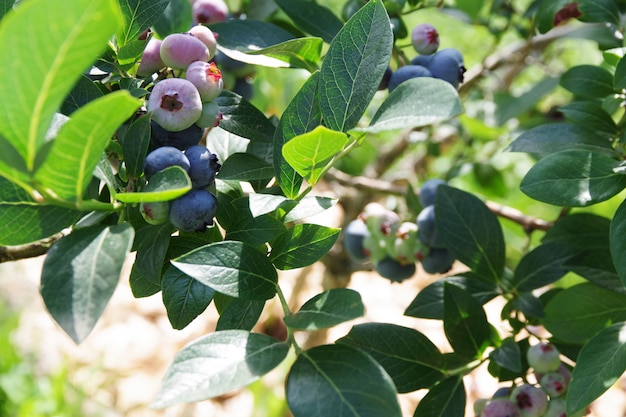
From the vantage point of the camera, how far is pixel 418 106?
19.2 inches

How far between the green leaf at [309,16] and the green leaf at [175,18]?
0.11 m

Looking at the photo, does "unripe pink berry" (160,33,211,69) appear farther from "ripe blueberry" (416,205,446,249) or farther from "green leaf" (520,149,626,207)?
"ripe blueberry" (416,205,446,249)

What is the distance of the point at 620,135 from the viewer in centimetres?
78

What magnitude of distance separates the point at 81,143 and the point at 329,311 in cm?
21

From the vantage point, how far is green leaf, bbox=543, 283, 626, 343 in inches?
30.2

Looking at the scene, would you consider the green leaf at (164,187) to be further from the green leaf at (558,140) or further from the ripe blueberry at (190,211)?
the green leaf at (558,140)

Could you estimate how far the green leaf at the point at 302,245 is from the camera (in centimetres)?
55

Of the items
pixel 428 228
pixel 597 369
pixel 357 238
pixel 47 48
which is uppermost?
pixel 47 48

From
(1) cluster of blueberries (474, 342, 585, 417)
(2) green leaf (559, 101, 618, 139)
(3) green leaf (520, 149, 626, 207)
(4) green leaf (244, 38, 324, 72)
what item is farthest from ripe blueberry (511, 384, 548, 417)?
(4) green leaf (244, 38, 324, 72)

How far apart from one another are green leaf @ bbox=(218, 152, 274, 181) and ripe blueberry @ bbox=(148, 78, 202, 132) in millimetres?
74

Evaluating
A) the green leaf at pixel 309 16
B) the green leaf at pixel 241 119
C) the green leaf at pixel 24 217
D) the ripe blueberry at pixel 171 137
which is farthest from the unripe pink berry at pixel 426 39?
the green leaf at pixel 24 217

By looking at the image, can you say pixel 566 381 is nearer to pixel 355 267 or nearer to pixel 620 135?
pixel 620 135

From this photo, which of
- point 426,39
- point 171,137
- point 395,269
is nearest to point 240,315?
point 171,137

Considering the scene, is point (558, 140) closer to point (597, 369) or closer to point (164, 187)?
point (597, 369)
